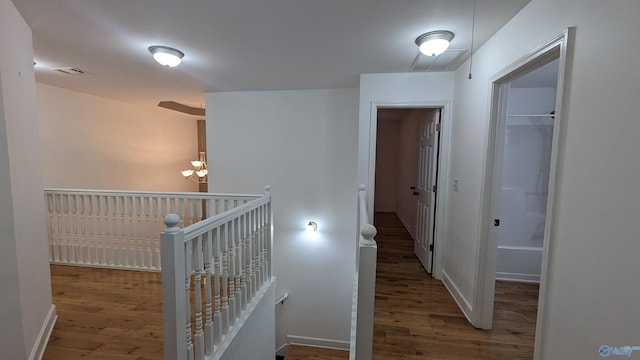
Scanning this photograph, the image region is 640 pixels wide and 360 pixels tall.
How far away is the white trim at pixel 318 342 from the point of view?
165 inches

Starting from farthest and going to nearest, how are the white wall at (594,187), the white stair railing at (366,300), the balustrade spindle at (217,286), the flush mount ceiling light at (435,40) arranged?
the flush mount ceiling light at (435,40) < the balustrade spindle at (217,286) < the white stair railing at (366,300) < the white wall at (594,187)

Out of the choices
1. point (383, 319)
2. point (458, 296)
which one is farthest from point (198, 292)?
point (458, 296)

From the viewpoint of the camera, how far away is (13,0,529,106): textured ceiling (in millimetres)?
1793

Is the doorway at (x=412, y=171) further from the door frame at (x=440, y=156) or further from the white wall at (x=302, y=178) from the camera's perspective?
the white wall at (x=302, y=178)

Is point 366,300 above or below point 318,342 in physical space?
above

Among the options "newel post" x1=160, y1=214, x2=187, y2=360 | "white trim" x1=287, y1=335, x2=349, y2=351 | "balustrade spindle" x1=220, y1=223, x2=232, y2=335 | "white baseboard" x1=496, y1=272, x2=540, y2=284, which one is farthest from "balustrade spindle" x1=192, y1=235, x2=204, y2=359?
"white baseboard" x1=496, y1=272, x2=540, y2=284

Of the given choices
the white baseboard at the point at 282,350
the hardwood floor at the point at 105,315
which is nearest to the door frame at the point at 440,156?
the hardwood floor at the point at 105,315

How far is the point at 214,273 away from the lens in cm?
197

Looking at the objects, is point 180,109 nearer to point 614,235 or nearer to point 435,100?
point 435,100

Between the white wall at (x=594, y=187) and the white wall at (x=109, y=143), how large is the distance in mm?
5736

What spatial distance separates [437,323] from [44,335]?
10.8ft

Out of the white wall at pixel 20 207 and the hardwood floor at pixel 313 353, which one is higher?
the white wall at pixel 20 207

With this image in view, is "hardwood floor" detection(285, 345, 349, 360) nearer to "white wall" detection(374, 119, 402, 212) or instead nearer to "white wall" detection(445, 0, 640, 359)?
"white wall" detection(445, 0, 640, 359)

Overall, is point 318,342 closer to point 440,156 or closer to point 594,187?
point 440,156
